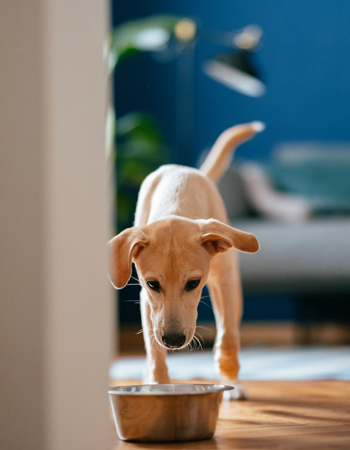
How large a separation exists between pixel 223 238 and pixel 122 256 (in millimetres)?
213

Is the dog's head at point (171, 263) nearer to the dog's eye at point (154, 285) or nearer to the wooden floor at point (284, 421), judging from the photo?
the dog's eye at point (154, 285)

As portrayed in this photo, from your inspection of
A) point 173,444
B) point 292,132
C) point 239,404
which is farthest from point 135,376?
point 292,132

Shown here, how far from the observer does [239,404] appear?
4.75 ft

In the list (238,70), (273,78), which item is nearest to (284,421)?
(238,70)

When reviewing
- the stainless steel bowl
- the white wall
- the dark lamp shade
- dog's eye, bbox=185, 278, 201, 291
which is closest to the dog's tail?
dog's eye, bbox=185, 278, 201, 291

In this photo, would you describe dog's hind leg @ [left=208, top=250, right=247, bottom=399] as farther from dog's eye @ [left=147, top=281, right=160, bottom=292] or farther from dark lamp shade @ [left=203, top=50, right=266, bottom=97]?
dark lamp shade @ [left=203, top=50, right=266, bottom=97]

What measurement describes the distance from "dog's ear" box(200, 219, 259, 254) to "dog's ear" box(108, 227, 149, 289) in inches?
5.6

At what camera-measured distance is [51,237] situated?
65 cm

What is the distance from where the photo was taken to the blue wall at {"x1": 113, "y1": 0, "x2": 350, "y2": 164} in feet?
13.3

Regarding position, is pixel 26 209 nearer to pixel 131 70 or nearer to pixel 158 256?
pixel 158 256

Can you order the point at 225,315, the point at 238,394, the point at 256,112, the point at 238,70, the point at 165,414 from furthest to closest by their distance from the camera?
the point at 256,112
the point at 238,70
the point at 238,394
the point at 225,315
the point at 165,414

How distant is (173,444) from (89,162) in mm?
536

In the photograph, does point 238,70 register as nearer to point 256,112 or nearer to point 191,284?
point 256,112

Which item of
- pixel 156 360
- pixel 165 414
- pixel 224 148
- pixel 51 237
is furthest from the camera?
pixel 224 148
